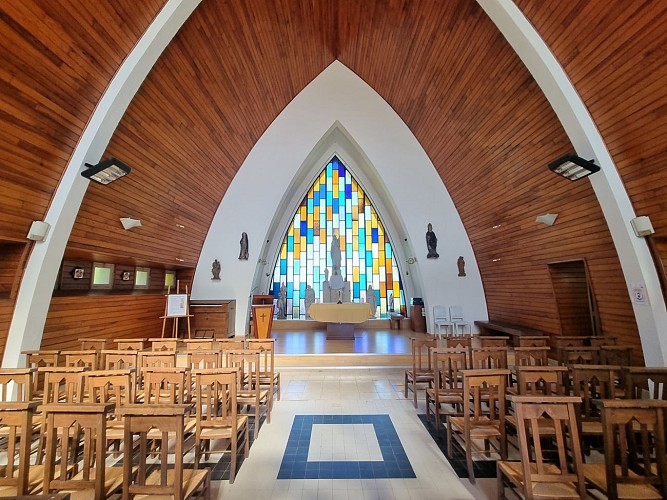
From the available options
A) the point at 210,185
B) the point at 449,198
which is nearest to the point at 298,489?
the point at 210,185

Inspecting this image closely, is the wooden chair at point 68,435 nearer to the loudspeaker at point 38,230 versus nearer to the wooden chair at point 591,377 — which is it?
the loudspeaker at point 38,230

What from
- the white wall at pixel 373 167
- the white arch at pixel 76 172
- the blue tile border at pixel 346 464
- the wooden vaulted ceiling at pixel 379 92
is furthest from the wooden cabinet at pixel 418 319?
the white arch at pixel 76 172

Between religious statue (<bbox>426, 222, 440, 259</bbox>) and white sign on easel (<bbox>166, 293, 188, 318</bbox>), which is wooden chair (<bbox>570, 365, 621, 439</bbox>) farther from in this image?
white sign on easel (<bbox>166, 293, 188, 318</bbox>)

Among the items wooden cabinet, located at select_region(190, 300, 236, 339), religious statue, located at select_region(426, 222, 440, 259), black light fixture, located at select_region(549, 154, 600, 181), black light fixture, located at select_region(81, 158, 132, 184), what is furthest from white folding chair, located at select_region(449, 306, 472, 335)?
black light fixture, located at select_region(81, 158, 132, 184)

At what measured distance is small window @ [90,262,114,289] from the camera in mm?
5086

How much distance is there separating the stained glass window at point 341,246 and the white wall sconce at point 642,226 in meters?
6.60

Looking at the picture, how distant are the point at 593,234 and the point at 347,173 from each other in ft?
23.0

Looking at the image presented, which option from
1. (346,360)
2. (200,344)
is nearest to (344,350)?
(346,360)

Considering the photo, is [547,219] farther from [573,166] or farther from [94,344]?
[94,344]

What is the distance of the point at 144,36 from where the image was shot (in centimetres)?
331

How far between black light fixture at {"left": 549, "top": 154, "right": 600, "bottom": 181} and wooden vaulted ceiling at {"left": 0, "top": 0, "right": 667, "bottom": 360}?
27 cm

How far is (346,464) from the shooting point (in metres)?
2.42

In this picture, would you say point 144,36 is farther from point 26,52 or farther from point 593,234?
point 593,234

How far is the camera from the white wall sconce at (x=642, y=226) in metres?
3.06
